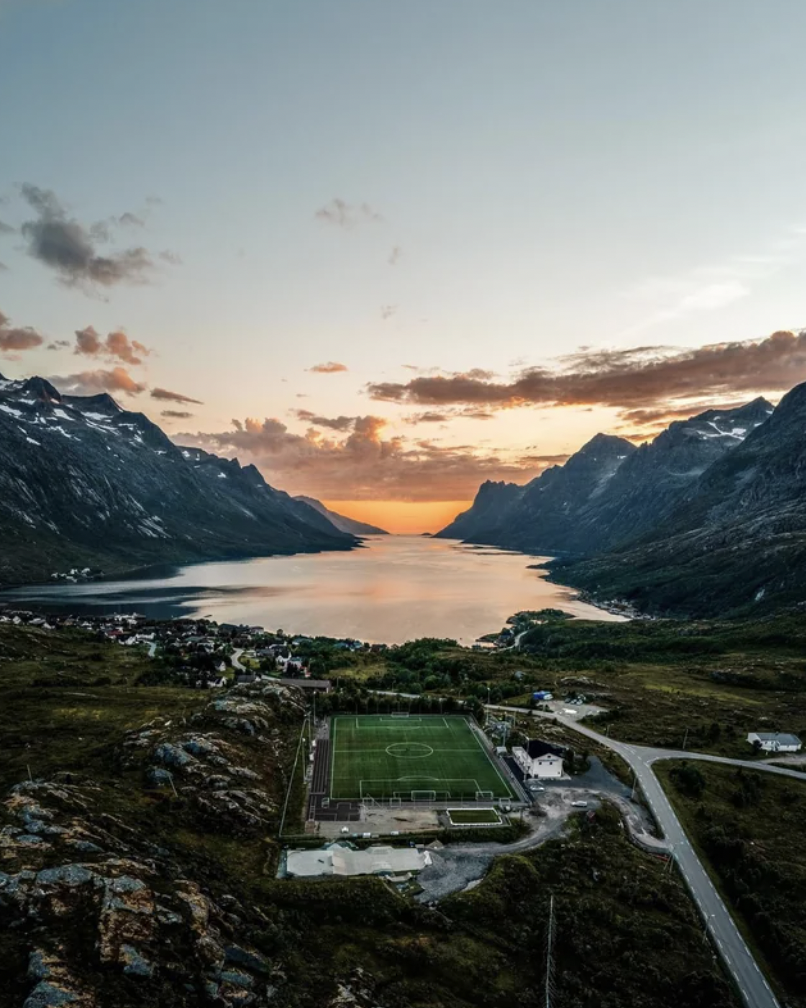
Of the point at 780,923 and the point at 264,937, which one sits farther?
the point at 780,923

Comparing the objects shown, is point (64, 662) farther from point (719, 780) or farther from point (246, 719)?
point (719, 780)

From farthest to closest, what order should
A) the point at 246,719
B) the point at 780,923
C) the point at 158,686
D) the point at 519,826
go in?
the point at 158,686 < the point at 246,719 < the point at 519,826 < the point at 780,923

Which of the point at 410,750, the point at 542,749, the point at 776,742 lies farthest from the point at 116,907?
the point at 776,742

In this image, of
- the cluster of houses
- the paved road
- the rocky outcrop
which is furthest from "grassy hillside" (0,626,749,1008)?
the cluster of houses

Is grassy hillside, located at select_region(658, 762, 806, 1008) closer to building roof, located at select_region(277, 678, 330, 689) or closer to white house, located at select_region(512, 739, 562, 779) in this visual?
white house, located at select_region(512, 739, 562, 779)

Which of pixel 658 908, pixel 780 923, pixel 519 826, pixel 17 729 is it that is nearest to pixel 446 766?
pixel 519 826

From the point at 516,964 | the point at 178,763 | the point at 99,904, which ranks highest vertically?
the point at 99,904

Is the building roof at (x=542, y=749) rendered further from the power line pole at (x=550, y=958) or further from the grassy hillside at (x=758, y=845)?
the power line pole at (x=550, y=958)
